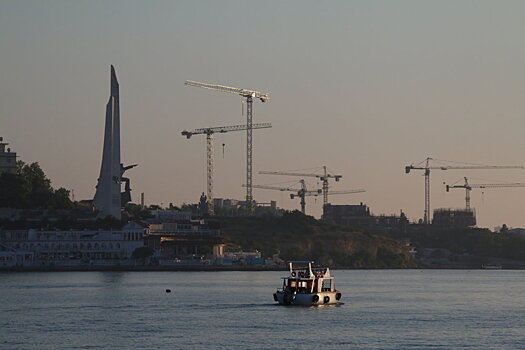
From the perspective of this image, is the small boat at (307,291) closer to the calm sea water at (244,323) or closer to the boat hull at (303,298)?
the boat hull at (303,298)

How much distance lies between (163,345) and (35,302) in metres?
56.5

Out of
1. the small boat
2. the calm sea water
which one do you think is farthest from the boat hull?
the calm sea water

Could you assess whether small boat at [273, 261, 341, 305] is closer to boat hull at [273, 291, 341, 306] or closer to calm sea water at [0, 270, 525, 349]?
boat hull at [273, 291, 341, 306]

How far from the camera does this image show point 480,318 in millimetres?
146500

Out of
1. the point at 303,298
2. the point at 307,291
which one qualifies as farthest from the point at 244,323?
the point at 307,291

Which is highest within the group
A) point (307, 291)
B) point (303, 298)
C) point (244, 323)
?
point (307, 291)

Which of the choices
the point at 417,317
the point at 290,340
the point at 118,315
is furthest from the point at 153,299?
the point at 290,340

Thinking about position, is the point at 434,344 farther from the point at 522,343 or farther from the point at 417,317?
the point at 417,317

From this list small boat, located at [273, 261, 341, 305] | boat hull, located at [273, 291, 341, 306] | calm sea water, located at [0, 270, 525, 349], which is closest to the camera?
calm sea water, located at [0, 270, 525, 349]

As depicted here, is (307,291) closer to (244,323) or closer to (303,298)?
(303,298)

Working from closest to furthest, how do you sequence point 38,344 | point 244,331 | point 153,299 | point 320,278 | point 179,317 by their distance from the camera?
point 38,344 → point 244,331 → point 179,317 → point 320,278 → point 153,299

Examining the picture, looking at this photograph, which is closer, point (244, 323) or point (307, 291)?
point (244, 323)

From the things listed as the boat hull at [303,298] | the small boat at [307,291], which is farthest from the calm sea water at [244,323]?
the small boat at [307,291]

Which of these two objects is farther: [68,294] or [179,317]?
[68,294]
